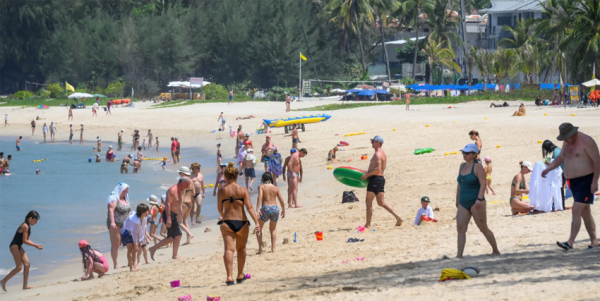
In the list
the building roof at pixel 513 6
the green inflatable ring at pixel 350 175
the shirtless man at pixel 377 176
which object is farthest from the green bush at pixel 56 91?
the shirtless man at pixel 377 176

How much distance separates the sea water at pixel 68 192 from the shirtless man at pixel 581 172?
851cm

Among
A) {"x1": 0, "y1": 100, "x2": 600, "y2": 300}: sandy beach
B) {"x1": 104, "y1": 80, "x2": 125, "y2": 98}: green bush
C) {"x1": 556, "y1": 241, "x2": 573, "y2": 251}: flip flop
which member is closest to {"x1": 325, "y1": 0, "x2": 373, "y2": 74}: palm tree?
{"x1": 104, "y1": 80, "x2": 125, "y2": 98}: green bush

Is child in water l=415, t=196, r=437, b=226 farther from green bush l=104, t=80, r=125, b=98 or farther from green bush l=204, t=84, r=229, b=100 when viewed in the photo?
green bush l=104, t=80, r=125, b=98

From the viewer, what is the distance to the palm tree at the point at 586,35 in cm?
3606

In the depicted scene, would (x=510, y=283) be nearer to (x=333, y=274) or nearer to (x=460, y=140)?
(x=333, y=274)

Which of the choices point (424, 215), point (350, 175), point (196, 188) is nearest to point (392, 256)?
point (424, 215)

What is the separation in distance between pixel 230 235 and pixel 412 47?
63538 millimetres

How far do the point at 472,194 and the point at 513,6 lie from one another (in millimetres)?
61063

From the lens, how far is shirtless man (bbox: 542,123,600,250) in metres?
8.11

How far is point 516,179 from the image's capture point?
11.5 metres

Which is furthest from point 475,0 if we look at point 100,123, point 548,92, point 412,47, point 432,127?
point 432,127

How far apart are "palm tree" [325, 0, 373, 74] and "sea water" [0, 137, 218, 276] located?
31.8 meters

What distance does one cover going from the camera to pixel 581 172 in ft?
26.7

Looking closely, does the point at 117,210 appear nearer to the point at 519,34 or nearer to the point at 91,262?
the point at 91,262
